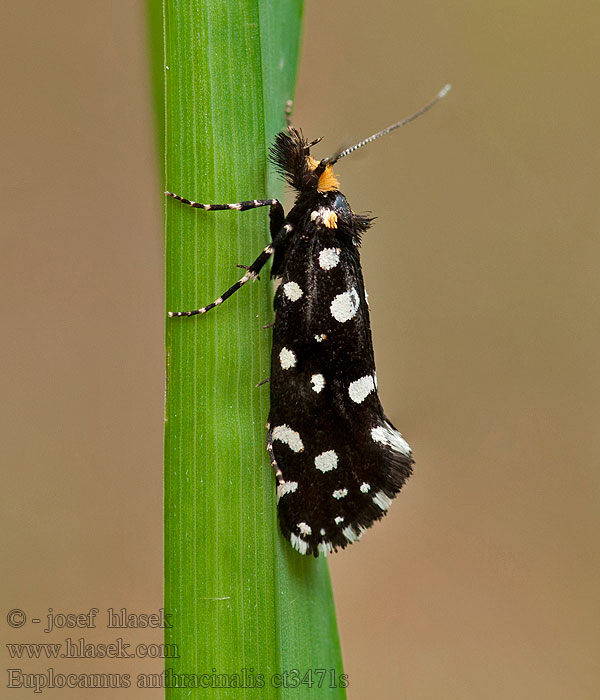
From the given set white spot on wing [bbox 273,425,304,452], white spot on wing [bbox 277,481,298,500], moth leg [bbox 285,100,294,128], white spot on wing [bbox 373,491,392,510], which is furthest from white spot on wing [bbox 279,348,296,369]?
moth leg [bbox 285,100,294,128]

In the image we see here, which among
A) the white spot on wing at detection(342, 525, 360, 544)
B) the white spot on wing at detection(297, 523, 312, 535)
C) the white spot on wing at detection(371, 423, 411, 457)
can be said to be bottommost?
the white spot on wing at detection(297, 523, 312, 535)

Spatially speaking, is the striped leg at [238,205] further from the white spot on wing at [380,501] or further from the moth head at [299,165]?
the white spot on wing at [380,501]

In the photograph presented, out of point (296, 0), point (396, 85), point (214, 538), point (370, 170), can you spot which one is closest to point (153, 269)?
point (370, 170)

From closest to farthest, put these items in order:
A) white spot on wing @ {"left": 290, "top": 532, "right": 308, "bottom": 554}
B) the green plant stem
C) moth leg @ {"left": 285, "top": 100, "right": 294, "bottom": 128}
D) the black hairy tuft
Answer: the green plant stem → white spot on wing @ {"left": 290, "top": 532, "right": 308, "bottom": 554} → the black hairy tuft → moth leg @ {"left": 285, "top": 100, "right": 294, "bottom": 128}

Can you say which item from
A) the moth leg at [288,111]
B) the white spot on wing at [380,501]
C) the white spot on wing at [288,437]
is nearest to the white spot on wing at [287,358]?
the white spot on wing at [288,437]

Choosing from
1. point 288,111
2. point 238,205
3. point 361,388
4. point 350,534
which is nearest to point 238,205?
point 238,205

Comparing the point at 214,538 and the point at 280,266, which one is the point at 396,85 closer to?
the point at 280,266

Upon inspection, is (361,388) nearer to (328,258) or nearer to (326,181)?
(328,258)

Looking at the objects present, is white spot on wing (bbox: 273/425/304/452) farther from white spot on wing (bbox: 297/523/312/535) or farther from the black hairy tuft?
the black hairy tuft
